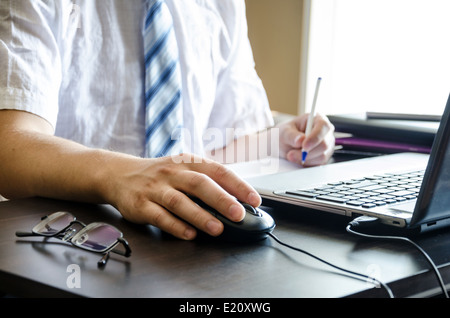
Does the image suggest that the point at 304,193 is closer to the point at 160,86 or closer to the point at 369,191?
the point at 369,191

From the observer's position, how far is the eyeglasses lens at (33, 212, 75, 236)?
64 centimetres

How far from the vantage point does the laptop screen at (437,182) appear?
0.58m

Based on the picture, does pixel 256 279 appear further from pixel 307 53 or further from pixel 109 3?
pixel 307 53

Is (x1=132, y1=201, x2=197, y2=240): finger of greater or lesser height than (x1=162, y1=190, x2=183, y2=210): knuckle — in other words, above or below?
below

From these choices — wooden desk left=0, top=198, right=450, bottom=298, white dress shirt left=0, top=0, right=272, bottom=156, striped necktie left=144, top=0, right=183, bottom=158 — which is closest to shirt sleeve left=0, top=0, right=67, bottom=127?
white dress shirt left=0, top=0, right=272, bottom=156

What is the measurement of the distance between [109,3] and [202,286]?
88cm

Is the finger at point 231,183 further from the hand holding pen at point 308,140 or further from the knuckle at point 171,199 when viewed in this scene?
the hand holding pen at point 308,140

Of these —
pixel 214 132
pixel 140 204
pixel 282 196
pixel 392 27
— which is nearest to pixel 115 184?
pixel 140 204

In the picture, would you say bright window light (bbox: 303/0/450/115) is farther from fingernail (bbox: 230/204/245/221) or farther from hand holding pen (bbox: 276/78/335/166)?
fingernail (bbox: 230/204/245/221)

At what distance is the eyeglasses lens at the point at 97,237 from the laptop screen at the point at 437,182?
12.5 inches

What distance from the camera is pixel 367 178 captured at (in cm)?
86

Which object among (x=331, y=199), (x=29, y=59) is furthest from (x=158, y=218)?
(x=29, y=59)

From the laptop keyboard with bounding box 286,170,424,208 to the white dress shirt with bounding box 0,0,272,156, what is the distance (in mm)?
495

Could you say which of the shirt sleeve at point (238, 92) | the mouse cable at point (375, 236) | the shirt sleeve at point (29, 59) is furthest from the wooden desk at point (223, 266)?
the shirt sleeve at point (238, 92)
